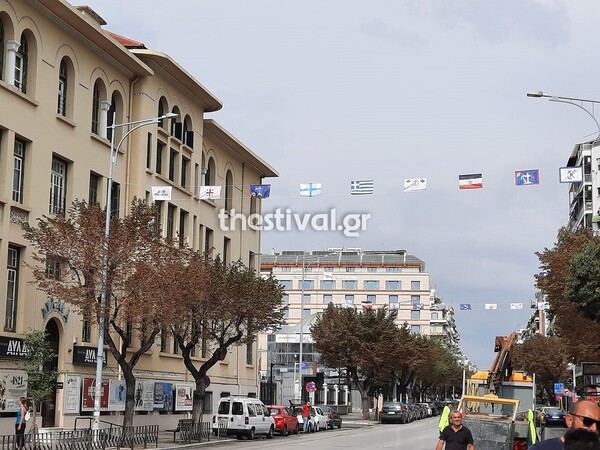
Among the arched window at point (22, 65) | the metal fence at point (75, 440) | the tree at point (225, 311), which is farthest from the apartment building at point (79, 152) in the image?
the metal fence at point (75, 440)

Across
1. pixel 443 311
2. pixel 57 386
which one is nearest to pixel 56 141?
pixel 57 386

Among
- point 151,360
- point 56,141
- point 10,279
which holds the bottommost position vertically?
point 151,360

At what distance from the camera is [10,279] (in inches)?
1265

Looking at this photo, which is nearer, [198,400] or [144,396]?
[198,400]

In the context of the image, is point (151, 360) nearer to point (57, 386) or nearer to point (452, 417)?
point (57, 386)

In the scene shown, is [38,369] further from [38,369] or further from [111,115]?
[111,115]

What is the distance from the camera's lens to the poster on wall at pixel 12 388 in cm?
3073

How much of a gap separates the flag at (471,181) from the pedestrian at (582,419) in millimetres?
24186

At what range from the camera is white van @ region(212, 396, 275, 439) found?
4075 centimetres

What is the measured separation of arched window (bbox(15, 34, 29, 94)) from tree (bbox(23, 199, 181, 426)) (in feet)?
16.4

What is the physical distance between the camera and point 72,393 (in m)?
35.3

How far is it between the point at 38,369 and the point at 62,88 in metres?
11.3

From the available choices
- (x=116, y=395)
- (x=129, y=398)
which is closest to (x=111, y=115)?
(x=116, y=395)

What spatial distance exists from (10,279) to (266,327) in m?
12.8
